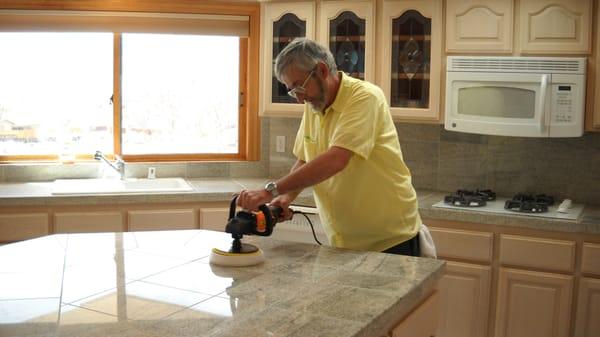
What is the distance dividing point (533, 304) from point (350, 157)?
1.59 m

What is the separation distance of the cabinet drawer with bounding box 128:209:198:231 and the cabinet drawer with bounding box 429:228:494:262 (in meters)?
1.27


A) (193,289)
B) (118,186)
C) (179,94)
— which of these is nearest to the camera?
(193,289)

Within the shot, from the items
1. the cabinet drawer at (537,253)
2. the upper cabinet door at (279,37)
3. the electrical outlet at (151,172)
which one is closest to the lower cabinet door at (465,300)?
the cabinet drawer at (537,253)

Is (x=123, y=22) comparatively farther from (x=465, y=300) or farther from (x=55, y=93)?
(x=465, y=300)

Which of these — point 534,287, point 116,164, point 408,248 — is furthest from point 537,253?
point 116,164

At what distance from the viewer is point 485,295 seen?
3.39 m

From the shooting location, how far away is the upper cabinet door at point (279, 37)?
12.9ft

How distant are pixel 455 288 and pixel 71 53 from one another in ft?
8.49

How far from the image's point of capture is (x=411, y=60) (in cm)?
371

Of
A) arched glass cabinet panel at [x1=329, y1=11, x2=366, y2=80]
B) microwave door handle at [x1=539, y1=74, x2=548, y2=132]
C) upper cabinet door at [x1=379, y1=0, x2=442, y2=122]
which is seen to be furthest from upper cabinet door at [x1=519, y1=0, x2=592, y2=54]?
arched glass cabinet panel at [x1=329, y1=11, x2=366, y2=80]

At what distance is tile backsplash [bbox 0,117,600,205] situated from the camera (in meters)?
3.74

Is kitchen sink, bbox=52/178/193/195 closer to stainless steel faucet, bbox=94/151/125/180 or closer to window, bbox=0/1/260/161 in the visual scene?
stainless steel faucet, bbox=94/151/125/180

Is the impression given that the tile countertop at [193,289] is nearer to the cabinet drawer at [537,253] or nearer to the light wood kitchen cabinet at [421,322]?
the light wood kitchen cabinet at [421,322]

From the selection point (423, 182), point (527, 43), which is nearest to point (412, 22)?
point (527, 43)
